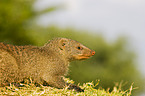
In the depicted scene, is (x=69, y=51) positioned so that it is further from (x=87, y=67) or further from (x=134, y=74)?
(x=134, y=74)

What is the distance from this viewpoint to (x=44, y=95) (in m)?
4.13

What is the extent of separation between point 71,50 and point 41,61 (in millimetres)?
696

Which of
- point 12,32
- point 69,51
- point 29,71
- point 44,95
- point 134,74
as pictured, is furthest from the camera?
point 134,74

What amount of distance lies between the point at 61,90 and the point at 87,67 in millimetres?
8169

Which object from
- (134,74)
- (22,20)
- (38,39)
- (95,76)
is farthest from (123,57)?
(22,20)

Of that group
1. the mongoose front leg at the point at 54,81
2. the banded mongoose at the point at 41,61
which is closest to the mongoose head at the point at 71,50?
the banded mongoose at the point at 41,61

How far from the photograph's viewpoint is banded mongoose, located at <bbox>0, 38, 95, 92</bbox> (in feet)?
15.0

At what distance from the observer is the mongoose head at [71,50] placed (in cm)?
510

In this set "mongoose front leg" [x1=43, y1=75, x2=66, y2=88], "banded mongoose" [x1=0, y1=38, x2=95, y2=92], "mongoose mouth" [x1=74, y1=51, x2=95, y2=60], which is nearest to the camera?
"banded mongoose" [x1=0, y1=38, x2=95, y2=92]

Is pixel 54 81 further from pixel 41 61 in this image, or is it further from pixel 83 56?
pixel 83 56

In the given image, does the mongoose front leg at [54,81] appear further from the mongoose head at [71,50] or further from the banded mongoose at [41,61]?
the mongoose head at [71,50]

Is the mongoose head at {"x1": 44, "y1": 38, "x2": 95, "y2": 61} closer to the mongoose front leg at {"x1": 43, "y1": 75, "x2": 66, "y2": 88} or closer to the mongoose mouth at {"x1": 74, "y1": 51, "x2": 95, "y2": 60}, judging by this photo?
the mongoose mouth at {"x1": 74, "y1": 51, "x2": 95, "y2": 60}

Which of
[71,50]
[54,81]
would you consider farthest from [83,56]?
[54,81]

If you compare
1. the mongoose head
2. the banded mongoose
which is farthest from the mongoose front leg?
the mongoose head
